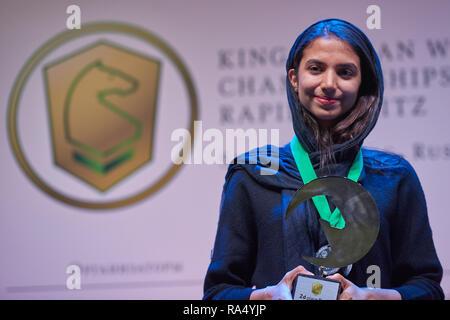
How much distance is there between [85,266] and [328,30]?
1.38m

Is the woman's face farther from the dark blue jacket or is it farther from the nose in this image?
the dark blue jacket

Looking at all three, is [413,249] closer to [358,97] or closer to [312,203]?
[312,203]

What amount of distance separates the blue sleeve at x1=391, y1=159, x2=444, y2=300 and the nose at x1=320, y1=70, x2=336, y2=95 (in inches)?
13.2

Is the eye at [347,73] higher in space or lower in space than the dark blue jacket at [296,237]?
higher

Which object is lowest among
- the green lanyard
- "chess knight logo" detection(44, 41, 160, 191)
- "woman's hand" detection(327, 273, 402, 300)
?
"woman's hand" detection(327, 273, 402, 300)

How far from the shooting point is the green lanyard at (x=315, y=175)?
165 cm

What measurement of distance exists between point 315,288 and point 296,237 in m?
0.19

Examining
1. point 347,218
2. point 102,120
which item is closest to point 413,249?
point 347,218

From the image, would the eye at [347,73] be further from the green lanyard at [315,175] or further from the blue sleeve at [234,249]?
the blue sleeve at [234,249]

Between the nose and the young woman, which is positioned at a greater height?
the nose

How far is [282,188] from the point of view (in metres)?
1.72

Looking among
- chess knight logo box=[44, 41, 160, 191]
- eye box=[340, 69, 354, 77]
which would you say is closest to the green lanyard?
eye box=[340, 69, 354, 77]

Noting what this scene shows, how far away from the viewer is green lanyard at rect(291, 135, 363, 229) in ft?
5.41

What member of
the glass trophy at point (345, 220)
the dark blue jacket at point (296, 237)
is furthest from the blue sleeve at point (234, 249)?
the glass trophy at point (345, 220)
